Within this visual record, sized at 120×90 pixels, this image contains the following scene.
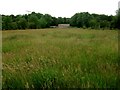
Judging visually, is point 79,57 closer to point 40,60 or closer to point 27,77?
point 40,60

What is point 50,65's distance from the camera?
170 inches

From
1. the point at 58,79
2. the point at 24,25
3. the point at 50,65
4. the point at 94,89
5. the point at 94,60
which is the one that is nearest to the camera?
the point at 94,89

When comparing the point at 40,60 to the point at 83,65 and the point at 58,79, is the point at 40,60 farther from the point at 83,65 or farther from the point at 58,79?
the point at 58,79

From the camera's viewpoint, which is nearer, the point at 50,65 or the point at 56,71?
the point at 56,71

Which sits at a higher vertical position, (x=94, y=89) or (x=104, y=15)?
(x=104, y=15)

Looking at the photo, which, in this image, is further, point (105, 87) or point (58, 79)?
point (58, 79)

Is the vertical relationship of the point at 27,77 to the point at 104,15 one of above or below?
below

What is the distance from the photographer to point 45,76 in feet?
12.0

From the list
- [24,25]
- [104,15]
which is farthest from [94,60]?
[104,15]

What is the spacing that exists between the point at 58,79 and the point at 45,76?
22 centimetres

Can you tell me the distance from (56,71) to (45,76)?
0.63 feet

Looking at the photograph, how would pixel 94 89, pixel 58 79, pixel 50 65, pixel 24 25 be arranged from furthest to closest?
pixel 24 25, pixel 50 65, pixel 58 79, pixel 94 89

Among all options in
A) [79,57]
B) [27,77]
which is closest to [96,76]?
[27,77]

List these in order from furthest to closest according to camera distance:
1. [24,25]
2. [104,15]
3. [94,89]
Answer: [104,15], [24,25], [94,89]
